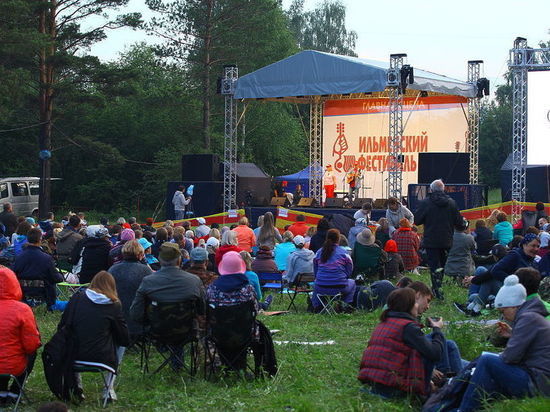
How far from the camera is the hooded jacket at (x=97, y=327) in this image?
21.0 ft

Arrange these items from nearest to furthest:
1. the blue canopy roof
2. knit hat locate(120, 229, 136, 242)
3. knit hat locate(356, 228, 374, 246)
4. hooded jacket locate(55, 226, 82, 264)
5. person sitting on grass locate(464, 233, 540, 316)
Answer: person sitting on grass locate(464, 233, 540, 316), knit hat locate(120, 229, 136, 242), knit hat locate(356, 228, 374, 246), hooded jacket locate(55, 226, 82, 264), the blue canopy roof

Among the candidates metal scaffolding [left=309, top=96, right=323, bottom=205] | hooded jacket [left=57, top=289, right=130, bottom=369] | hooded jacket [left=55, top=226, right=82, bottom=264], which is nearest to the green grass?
hooded jacket [left=57, top=289, right=130, bottom=369]

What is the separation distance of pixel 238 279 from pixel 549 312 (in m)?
2.37

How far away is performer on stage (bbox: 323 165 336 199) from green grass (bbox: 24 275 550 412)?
18468 mm

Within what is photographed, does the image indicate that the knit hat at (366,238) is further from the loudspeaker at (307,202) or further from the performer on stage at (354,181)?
the performer on stage at (354,181)

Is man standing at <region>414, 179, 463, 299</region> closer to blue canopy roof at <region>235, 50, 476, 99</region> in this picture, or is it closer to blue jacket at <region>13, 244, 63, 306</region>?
blue jacket at <region>13, 244, 63, 306</region>

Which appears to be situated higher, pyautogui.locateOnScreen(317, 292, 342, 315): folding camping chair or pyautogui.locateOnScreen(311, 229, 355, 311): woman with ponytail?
pyautogui.locateOnScreen(311, 229, 355, 311): woman with ponytail

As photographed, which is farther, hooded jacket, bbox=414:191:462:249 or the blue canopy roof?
the blue canopy roof

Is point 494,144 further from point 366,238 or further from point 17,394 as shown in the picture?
point 17,394

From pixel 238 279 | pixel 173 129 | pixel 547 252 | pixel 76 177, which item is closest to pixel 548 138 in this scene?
pixel 547 252

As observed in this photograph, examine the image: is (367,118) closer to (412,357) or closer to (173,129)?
(173,129)

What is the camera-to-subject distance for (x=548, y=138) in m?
20.3

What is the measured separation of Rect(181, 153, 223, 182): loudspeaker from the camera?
2592 centimetres

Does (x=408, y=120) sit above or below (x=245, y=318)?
above
